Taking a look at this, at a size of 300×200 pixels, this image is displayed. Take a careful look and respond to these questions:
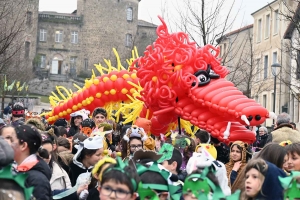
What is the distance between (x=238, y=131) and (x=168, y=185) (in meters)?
5.69

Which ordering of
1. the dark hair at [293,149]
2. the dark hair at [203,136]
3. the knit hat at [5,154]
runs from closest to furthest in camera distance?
1. the knit hat at [5,154]
2. the dark hair at [293,149]
3. the dark hair at [203,136]

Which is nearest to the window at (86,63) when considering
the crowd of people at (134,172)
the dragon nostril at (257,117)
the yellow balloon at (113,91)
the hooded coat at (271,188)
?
the yellow balloon at (113,91)

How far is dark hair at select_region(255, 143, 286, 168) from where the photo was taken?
7.36 meters

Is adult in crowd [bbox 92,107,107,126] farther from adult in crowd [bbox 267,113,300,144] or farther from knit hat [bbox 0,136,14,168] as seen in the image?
knit hat [bbox 0,136,14,168]

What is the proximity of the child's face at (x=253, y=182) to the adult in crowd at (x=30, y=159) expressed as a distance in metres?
1.62

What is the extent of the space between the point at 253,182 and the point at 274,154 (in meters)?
1.31

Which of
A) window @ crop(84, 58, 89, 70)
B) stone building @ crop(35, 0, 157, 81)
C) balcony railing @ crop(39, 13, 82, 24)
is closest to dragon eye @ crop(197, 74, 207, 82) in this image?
stone building @ crop(35, 0, 157, 81)

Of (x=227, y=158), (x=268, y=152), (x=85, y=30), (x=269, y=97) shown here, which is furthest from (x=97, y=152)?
(x=85, y=30)

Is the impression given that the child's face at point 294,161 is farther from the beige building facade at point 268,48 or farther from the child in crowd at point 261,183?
the beige building facade at point 268,48

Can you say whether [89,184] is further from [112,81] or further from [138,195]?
[112,81]

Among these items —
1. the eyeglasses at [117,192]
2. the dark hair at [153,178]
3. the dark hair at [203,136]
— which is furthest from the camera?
the dark hair at [203,136]

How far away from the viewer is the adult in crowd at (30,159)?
6047 millimetres

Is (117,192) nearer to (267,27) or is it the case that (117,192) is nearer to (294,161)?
(294,161)

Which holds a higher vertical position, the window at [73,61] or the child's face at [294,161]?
the window at [73,61]
